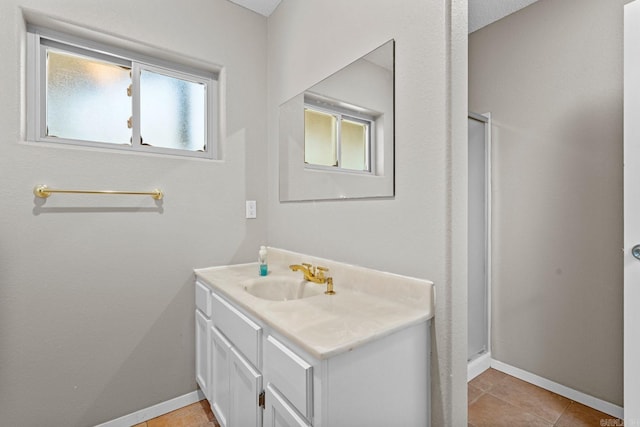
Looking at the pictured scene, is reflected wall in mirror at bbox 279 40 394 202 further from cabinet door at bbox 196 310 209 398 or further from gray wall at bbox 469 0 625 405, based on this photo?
gray wall at bbox 469 0 625 405

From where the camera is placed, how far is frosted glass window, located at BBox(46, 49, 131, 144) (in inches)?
62.7

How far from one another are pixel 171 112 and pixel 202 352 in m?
1.49

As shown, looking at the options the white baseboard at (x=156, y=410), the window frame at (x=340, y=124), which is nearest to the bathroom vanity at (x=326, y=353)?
the white baseboard at (x=156, y=410)

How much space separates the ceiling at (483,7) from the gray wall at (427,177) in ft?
2.60

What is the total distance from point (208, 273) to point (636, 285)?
84.3 inches

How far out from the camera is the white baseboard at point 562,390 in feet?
5.64

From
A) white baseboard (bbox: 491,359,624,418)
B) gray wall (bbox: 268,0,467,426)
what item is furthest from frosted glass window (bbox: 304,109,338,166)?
white baseboard (bbox: 491,359,624,418)

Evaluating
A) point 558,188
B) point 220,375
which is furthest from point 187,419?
point 558,188

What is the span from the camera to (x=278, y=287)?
66.2 inches

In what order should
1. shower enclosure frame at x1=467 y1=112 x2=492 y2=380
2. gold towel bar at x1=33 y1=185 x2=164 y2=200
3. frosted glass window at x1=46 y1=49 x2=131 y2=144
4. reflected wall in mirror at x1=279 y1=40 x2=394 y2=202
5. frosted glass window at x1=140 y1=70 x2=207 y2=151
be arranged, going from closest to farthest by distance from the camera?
reflected wall in mirror at x1=279 y1=40 x2=394 y2=202
gold towel bar at x1=33 y1=185 x2=164 y2=200
frosted glass window at x1=46 y1=49 x2=131 y2=144
frosted glass window at x1=140 y1=70 x2=207 y2=151
shower enclosure frame at x1=467 y1=112 x2=492 y2=380

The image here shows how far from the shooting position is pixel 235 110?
2.02 m

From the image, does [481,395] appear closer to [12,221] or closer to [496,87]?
[496,87]

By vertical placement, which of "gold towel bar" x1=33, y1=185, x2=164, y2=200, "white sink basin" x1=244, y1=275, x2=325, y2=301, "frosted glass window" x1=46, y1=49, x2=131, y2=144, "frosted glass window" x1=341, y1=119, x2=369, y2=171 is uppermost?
"frosted glass window" x1=46, y1=49, x2=131, y2=144

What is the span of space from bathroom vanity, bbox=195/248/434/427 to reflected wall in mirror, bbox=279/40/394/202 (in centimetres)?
43
